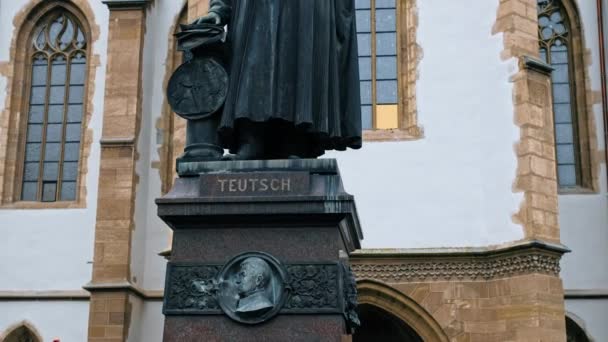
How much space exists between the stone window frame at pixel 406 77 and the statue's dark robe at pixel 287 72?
33.9 ft

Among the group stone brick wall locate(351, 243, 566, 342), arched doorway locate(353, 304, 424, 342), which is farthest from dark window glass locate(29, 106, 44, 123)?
stone brick wall locate(351, 243, 566, 342)

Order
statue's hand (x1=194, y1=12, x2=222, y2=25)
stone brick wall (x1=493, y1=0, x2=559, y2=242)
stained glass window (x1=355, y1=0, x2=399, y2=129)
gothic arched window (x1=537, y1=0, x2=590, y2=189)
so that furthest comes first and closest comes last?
gothic arched window (x1=537, y1=0, x2=590, y2=189), stained glass window (x1=355, y1=0, x2=399, y2=129), stone brick wall (x1=493, y1=0, x2=559, y2=242), statue's hand (x1=194, y1=12, x2=222, y2=25)

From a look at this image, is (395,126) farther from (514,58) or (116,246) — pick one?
(116,246)

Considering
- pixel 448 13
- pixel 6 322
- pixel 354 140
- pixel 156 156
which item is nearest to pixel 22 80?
pixel 156 156

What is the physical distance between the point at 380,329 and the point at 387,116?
3599mm

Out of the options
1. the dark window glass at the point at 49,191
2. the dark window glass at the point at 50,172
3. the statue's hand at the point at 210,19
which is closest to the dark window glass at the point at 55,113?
the dark window glass at the point at 50,172

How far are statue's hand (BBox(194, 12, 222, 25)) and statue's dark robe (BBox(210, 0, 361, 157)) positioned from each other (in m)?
0.05

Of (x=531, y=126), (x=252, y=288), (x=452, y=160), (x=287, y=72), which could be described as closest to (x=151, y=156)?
(x=452, y=160)

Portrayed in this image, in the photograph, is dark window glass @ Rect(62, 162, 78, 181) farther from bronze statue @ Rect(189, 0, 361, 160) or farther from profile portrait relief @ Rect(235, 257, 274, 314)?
profile portrait relief @ Rect(235, 257, 274, 314)

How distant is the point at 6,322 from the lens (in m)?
18.9

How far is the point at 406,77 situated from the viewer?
16.6 m

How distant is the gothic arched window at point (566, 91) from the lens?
61.7 ft

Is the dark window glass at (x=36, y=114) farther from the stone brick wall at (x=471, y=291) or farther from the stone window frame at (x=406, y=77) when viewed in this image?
the stone brick wall at (x=471, y=291)

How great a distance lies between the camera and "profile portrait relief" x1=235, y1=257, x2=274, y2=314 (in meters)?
4.88
